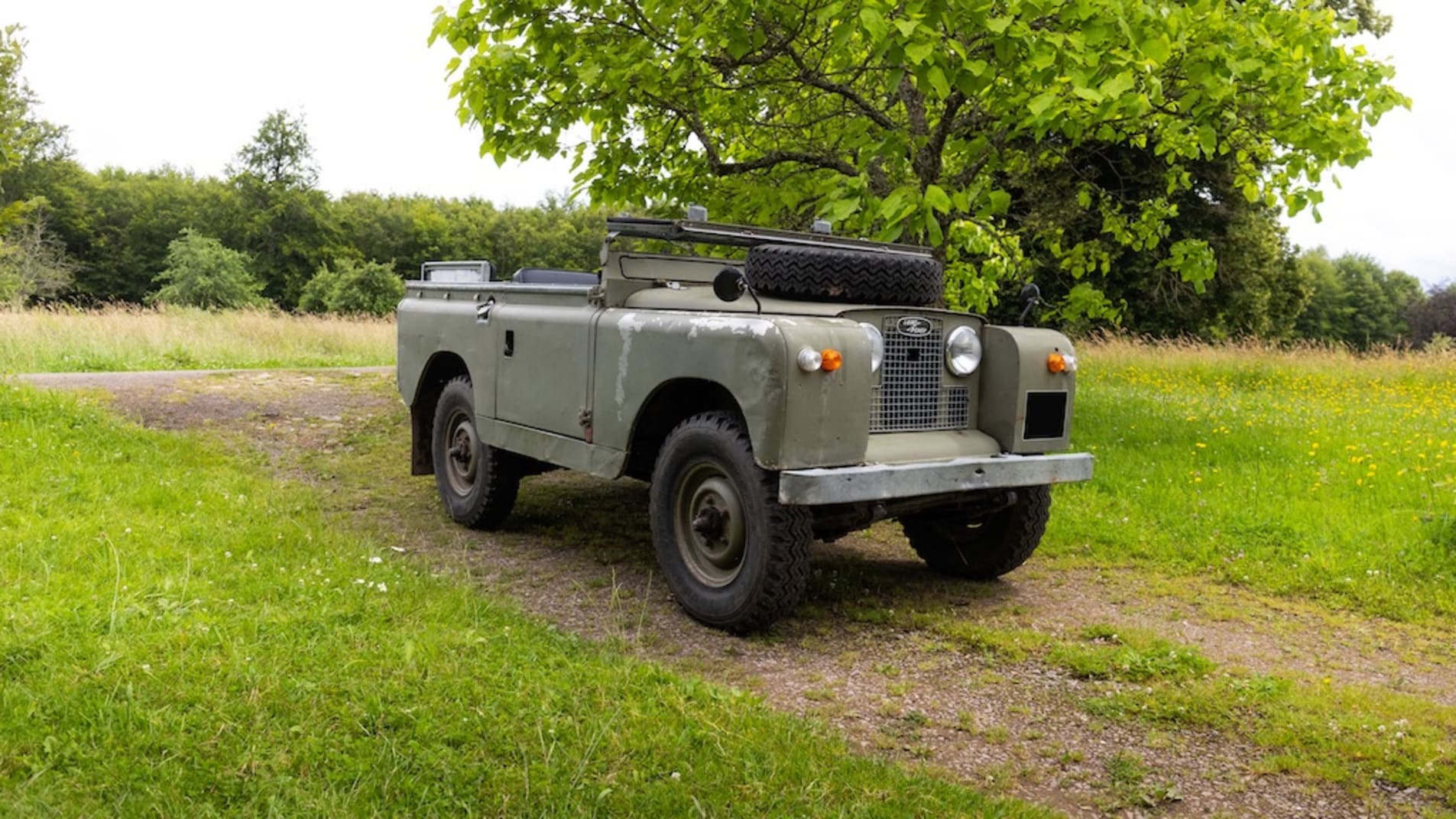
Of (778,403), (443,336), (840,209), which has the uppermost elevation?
(840,209)

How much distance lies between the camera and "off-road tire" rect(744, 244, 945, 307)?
493 cm

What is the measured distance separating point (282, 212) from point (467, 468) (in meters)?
47.0

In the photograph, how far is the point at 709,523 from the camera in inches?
188

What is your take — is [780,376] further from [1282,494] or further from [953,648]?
[1282,494]

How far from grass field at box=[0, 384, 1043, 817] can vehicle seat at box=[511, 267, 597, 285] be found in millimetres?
2308

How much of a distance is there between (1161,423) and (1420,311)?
46.1 m

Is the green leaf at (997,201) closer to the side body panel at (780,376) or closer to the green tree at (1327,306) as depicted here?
the side body panel at (780,376)

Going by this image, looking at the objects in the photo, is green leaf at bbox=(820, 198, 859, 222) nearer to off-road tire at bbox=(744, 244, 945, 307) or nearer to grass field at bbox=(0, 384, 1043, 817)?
off-road tire at bbox=(744, 244, 945, 307)

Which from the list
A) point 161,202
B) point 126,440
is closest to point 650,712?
point 126,440

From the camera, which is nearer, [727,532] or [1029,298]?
[727,532]

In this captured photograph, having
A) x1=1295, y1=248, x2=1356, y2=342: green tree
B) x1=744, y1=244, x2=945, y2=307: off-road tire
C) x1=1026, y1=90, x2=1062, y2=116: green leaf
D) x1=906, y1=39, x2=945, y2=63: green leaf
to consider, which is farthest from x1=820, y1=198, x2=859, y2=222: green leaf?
x1=1295, y1=248, x2=1356, y2=342: green tree

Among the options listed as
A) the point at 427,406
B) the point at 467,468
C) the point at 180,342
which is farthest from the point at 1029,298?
the point at 180,342

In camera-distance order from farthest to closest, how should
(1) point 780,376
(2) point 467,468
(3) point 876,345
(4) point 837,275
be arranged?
1. (2) point 467,468
2. (4) point 837,275
3. (3) point 876,345
4. (1) point 780,376

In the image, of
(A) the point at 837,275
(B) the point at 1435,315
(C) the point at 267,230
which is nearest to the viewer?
(A) the point at 837,275
